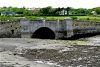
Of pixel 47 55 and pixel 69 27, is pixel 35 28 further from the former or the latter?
pixel 47 55

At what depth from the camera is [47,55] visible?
1695 inches

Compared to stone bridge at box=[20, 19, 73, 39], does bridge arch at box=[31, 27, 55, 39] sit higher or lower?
lower

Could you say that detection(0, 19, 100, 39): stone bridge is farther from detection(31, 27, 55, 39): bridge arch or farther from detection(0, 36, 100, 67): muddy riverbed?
detection(0, 36, 100, 67): muddy riverbed

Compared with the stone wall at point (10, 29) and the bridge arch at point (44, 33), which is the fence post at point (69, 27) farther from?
the stone wall at point (10, 29)

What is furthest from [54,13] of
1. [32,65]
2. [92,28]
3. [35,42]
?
[32,65]

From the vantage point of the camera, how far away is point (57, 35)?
6353cm

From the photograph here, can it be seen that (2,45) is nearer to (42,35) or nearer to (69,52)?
(69,52)

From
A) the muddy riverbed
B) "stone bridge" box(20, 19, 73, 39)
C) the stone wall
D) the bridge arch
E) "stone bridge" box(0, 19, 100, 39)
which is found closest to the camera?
the muddy riverbed

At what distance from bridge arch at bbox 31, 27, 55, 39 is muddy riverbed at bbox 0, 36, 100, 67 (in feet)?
32.8

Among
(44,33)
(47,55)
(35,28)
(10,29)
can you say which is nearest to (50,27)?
(35,28)

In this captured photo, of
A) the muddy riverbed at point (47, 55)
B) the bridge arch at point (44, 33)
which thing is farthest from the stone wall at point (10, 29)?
the muddy riverbed at point (47, 55)

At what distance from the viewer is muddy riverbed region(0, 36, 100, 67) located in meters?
37.9

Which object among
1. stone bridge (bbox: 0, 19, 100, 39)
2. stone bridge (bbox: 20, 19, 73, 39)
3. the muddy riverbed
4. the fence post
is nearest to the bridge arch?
stone bridge (bbox: 0, 19, 100, 39)

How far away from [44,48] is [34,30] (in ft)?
49.3
